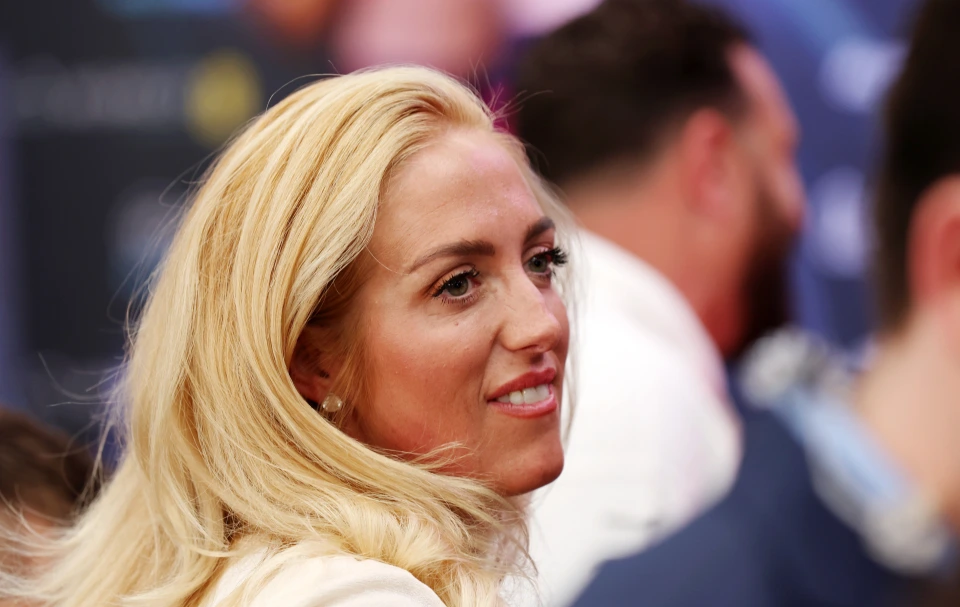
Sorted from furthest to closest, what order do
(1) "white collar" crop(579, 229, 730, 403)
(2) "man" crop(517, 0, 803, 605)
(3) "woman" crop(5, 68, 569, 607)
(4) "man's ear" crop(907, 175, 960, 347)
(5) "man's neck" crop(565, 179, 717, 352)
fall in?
(5) "man's neck" crop(565, 179, 717, 352), (2) "man" crop(517, 0, 803, 605), (1) "white collar" crop(579, 229, 730, 403), (4) "man's ear" crop(907, 175, 960, 347), (3) "woman" crop(5, 68, 569, 607)

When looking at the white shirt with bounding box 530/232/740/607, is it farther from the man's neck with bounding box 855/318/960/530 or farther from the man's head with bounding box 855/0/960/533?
the man's neck with bounding box 855/318/960/530

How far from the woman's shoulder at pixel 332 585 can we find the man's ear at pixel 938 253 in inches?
34.6

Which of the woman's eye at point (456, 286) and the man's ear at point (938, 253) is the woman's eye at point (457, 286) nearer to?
the woman's eye at point (456, 286)

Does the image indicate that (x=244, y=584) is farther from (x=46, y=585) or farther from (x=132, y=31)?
(x=132, y=31)

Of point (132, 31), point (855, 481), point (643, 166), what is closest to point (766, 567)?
point (855, 481)

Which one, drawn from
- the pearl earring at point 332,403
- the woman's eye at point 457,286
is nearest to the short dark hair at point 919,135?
the woman's eye at point 457,286

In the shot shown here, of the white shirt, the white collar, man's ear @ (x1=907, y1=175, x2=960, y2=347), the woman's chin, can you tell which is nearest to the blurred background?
the white collar

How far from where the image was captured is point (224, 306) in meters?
1.61

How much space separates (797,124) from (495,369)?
2618 millimetres

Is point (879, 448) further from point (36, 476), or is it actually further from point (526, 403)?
point (36, 476)

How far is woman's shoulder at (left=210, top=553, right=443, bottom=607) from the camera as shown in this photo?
53.9 inches

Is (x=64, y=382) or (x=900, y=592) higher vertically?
(x=900, y=592)

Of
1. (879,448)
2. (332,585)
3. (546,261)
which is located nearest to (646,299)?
(546,261)

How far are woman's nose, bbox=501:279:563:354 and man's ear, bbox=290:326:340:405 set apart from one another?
0.25 m
